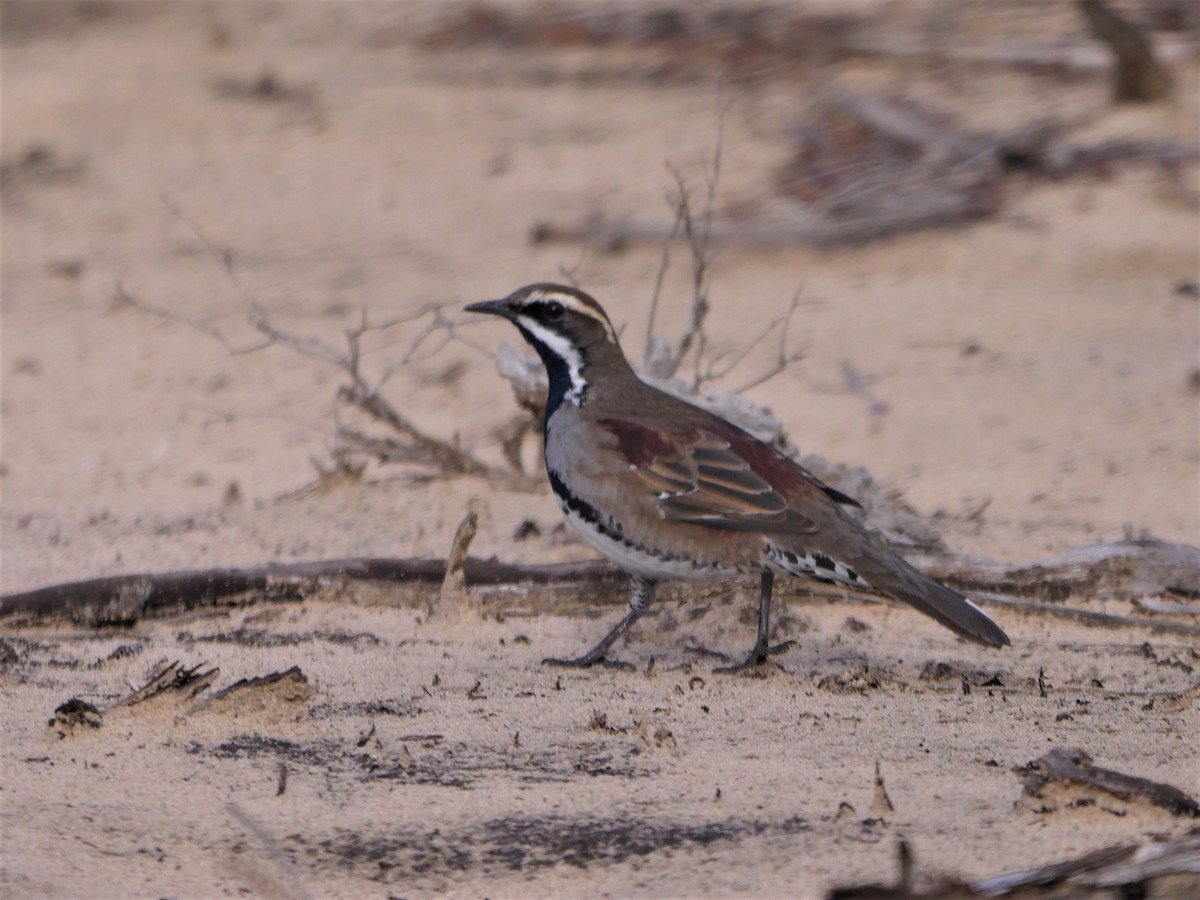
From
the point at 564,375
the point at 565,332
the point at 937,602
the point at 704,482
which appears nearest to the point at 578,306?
the point at 565,332

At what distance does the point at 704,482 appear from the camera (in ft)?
17.9

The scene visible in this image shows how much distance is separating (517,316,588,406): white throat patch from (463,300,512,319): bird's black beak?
110 mm

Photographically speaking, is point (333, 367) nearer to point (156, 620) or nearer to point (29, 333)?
point (29, 333)

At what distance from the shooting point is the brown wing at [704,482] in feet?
17.6

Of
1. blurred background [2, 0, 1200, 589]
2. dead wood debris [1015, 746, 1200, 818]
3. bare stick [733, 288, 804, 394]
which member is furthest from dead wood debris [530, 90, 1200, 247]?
dead wood debris [1015, 746, 1200, 818]

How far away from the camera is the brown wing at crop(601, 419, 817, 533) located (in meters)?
5.35

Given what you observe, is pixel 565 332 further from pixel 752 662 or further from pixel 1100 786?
pixel 1100 786

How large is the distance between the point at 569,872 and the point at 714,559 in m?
1.80

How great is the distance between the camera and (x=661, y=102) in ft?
45.1

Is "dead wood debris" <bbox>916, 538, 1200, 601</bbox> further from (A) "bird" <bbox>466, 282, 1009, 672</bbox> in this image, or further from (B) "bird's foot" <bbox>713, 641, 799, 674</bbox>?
(B) "bird's foot" <bbox>713, 641, 799, 674</bbox>

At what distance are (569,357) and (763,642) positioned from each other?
1.24 meters

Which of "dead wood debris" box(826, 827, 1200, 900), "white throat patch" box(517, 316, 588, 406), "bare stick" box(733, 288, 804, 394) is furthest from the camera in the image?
"bare stick" box(733, 288, 804, 394)

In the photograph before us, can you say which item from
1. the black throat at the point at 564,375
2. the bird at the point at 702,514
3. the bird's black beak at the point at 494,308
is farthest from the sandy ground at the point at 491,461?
the bird's black beak at the point at 494,308

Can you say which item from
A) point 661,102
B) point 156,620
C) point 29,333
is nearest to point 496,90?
point 661,102
